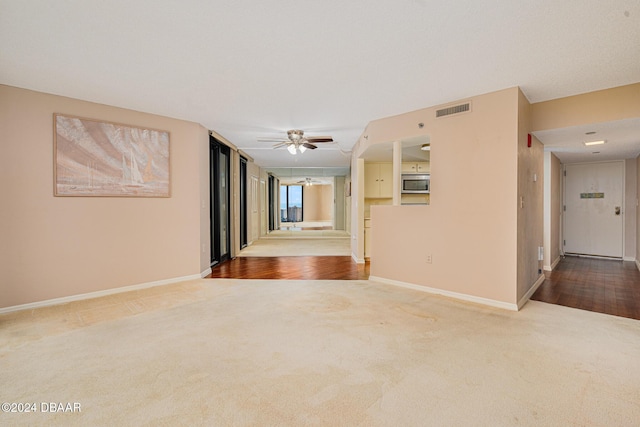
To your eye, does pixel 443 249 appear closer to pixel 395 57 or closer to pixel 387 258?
pixel 387 258

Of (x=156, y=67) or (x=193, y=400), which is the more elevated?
(x=156, y=67)

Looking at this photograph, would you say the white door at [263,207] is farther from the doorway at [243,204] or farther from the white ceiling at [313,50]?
the white ceiling at [313,50]

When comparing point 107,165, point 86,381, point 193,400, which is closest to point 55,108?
point 107,165

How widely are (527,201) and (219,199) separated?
17.7 feet

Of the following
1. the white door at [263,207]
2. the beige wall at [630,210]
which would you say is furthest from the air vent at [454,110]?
the white door at [263,207]

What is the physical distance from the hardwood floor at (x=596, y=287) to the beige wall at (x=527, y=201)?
0.32 metres

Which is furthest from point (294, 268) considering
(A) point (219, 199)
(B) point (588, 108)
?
(B) point (588, 108)

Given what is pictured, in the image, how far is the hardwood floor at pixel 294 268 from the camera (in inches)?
203

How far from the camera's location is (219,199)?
6.35 meters

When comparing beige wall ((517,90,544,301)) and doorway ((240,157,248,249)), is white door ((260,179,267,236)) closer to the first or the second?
doorway ((240,157,248,249))

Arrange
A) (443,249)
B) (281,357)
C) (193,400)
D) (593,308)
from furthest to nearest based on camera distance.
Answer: (443,249) → (593,308) → (281,357) → (193,400)

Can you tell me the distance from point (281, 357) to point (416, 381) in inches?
40.1

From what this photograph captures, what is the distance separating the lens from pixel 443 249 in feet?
13.3

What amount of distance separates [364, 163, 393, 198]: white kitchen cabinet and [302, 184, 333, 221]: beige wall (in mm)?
13081
